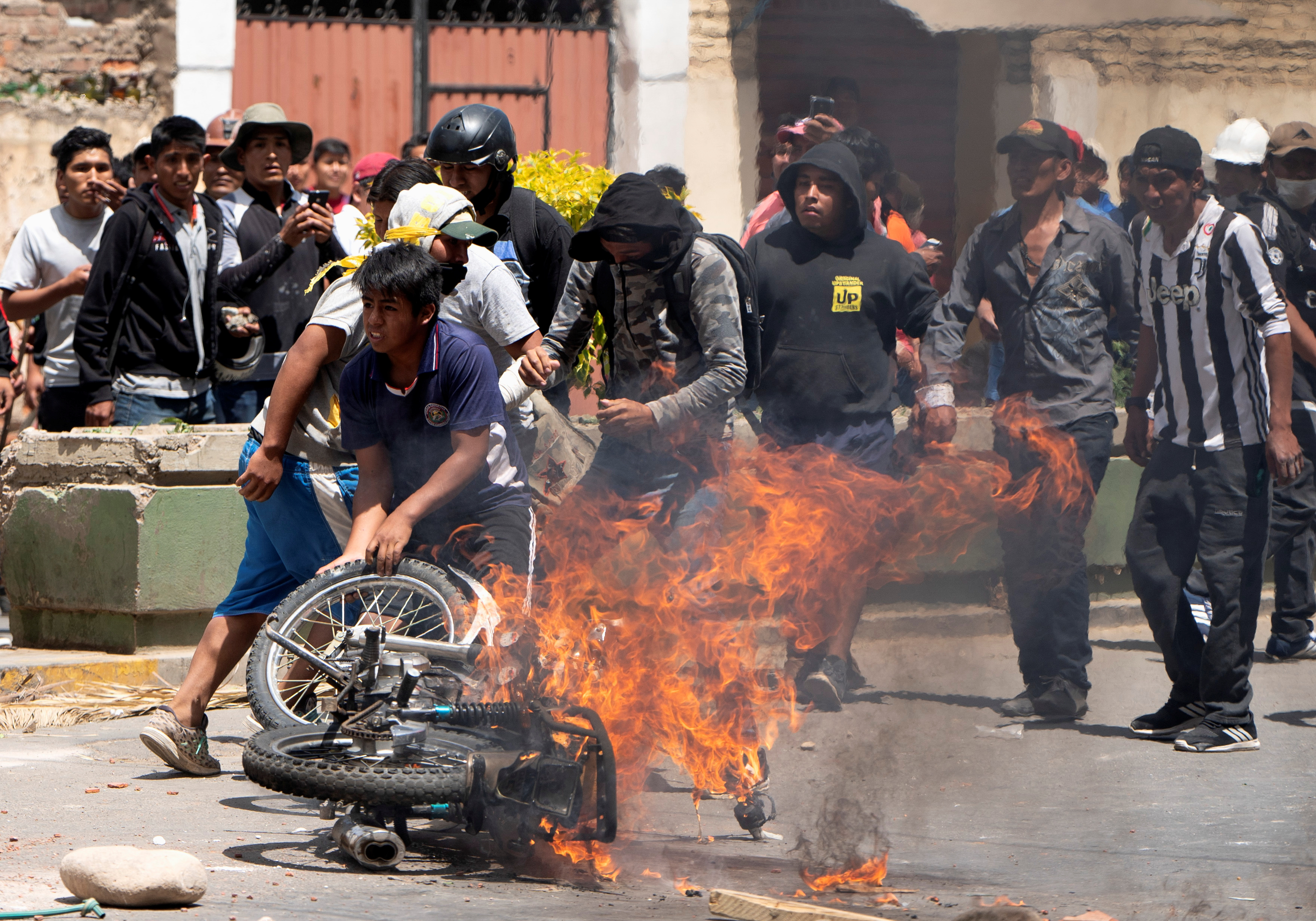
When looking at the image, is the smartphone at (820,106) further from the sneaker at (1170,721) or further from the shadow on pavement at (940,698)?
the sneaker at (1170,721)

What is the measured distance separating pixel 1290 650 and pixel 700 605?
465 centimetres

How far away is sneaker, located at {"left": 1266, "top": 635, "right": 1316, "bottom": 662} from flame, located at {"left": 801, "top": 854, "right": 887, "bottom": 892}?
15.2ft

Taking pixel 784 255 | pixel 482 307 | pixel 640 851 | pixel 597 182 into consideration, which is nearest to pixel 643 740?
pixel 640 851

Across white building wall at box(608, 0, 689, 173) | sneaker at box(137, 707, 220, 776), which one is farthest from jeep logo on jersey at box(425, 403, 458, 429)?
white building wall at box(608, 0, 689, 173)

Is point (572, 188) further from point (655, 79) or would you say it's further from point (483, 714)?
point (655, 79)

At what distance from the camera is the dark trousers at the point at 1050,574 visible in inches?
262

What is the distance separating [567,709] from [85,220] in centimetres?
A: 513

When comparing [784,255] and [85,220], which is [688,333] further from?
[85,220]

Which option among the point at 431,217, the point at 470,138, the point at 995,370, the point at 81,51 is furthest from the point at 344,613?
the point at 81,51

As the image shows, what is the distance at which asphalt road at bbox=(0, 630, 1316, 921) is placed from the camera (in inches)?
157

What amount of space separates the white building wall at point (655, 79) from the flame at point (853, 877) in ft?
30.0

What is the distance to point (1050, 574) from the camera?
6.69 meters

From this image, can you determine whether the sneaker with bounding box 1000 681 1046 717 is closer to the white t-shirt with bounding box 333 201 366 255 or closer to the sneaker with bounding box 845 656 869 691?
the sneaker with bounding box 845 656 869 691

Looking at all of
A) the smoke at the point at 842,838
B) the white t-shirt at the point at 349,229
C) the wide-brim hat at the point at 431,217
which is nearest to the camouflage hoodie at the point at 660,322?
the wide-brim hat at the point at 431,217
